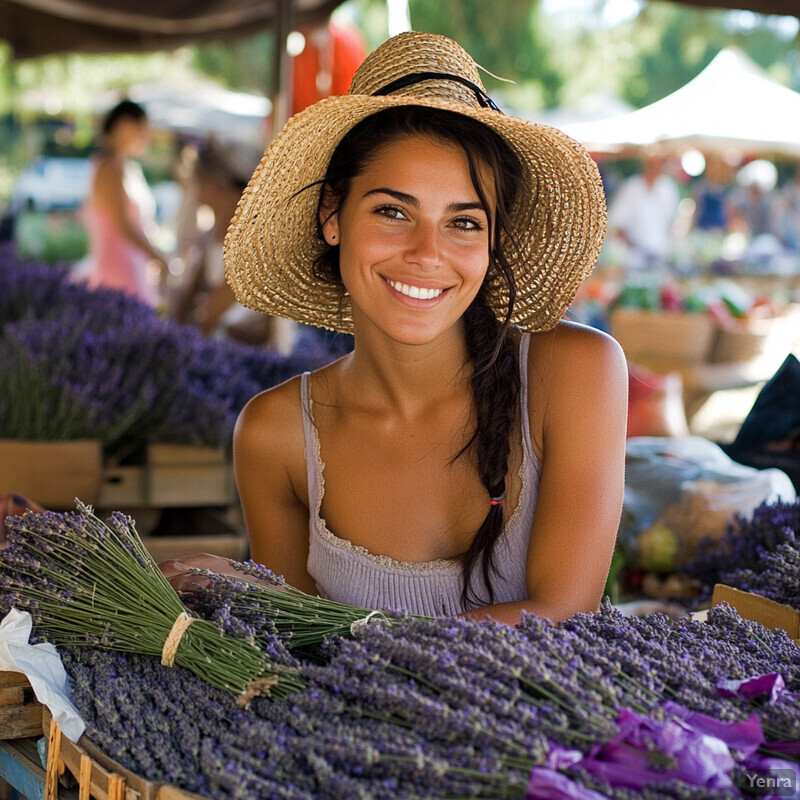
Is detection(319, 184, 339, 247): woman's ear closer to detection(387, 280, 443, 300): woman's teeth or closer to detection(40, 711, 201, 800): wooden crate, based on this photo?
detection(387, 280, 443, 300): woman's teeth

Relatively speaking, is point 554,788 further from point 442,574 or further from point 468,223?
point 468,223

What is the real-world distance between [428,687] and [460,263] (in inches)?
35.8

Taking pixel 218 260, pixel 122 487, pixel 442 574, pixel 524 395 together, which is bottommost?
pixel 122 487

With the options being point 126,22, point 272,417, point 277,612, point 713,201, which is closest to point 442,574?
point 272,417

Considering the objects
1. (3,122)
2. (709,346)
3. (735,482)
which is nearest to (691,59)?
(3,122)

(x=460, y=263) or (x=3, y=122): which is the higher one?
(x=3, y=122)

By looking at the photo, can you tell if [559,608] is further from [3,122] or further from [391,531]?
[3,122]

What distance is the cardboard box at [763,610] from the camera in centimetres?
162

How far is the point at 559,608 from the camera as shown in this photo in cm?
165

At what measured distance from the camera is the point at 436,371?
2041mm

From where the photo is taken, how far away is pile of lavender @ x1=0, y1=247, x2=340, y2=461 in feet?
9.70

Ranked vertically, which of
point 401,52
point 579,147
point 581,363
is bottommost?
point 581,363

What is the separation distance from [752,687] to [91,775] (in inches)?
30.8

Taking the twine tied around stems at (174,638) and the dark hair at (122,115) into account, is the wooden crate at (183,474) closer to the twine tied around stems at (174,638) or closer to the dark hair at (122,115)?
the twine tied around stems at (174,638)
